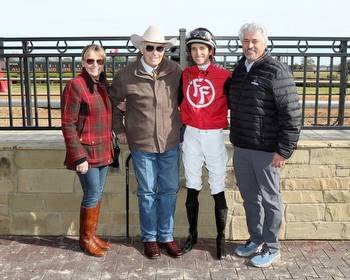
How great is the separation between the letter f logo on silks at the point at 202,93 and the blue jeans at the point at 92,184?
3.31ft

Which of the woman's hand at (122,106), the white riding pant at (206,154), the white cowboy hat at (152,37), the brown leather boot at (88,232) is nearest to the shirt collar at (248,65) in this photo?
the white riding pant at (206,154)

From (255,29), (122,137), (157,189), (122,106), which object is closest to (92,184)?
(122,137)

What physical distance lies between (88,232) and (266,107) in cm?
197

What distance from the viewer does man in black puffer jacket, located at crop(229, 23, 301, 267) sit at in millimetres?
3414

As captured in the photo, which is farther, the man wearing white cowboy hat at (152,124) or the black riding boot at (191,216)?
the black riding boot at (191,216)

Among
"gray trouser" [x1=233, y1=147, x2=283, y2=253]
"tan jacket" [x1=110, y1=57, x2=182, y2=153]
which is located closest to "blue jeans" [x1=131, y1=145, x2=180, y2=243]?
"tan jacket" [x1=110, y1=57, x2=182, y2=153]

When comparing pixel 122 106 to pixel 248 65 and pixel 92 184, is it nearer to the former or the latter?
pixel 92 184

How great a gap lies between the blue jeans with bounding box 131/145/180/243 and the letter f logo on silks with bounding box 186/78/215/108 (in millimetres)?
467

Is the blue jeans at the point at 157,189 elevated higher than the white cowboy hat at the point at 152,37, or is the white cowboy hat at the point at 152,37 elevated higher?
the white cowboy hat at the point at 152,37

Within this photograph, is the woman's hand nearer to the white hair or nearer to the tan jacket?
the tan jacket

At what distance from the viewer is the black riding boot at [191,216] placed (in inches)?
159

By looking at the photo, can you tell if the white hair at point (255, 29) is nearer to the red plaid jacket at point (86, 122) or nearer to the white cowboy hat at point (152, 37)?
the white cowboy hat at point (152, 37)

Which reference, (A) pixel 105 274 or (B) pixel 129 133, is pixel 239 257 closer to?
(A) pixel 105 274

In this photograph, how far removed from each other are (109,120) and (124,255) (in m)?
1.27
